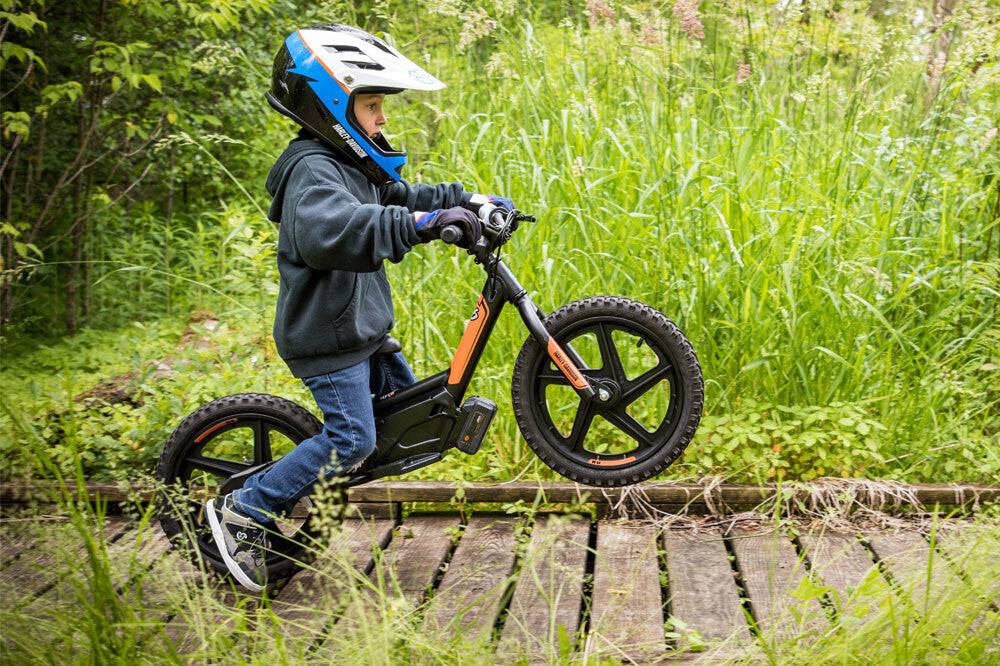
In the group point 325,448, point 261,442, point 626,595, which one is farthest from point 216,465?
point 626,595

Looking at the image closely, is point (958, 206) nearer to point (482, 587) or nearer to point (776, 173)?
point (776, 173)

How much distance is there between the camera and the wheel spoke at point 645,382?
294 cm

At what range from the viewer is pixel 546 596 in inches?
89.4

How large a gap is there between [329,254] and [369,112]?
1.69 feet

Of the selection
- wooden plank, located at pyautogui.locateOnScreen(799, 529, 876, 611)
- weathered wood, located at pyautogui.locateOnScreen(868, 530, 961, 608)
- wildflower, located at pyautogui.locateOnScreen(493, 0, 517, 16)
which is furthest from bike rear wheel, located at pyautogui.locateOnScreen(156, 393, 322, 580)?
wildflower, located at pyautogui.locateOnScreen(493, 0, 517, 16)

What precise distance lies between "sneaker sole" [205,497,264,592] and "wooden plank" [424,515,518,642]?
61 cm

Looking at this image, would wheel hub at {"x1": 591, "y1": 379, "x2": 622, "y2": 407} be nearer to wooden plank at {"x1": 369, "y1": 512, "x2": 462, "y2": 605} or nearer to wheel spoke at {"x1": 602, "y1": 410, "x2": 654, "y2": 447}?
wheel spoke at {"x1": 602, "y1": 410, "x2": 654, "y2": 447}

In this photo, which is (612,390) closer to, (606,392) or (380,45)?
(606,392)

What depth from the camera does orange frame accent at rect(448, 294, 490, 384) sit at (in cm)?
300

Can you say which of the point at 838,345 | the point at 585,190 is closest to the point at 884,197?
the point at 838,345

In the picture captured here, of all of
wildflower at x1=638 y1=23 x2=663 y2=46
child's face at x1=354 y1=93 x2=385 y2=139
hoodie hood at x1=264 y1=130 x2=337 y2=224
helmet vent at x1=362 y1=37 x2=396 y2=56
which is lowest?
hoodie hood at x1=264 y1=130 x2=337 y2=224

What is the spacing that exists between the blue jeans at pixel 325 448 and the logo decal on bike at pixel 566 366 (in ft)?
1.98

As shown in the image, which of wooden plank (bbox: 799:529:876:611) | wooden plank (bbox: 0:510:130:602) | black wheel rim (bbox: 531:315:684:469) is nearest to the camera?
wooden plank (bbox: 0:510:130:602)

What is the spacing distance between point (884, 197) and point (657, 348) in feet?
5.79
